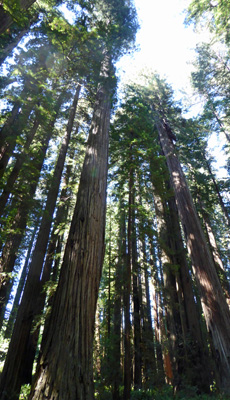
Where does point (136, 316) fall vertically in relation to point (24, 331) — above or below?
above

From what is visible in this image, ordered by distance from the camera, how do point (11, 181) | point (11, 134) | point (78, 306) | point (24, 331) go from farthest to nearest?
1. point (11, 134)
2. point (11, 181)
3. point (24, 331)
4. point (78, 306)

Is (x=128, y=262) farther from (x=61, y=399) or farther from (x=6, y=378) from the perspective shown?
(x=61, y=399)

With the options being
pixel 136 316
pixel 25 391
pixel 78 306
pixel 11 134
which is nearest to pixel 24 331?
pixel 25 391

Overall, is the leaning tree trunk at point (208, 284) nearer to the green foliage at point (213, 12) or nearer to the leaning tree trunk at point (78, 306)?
the leaning tree trunk at point (78, 306)

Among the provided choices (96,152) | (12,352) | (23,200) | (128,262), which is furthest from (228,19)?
(12,352)

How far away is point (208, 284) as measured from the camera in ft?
18.8

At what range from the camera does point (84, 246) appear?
2691 mm

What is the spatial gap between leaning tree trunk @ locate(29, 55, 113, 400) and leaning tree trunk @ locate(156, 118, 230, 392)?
401 centimetres

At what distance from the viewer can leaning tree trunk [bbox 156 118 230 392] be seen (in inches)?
183

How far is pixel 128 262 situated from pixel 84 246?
3.47 m

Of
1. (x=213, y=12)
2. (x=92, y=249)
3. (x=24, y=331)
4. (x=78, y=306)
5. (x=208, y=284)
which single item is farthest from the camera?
(x=213, y=12)

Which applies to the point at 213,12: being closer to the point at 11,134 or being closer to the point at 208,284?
the point at 11,134

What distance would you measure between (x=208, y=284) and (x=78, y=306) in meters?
4.72

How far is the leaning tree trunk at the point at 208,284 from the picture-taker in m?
4.64
